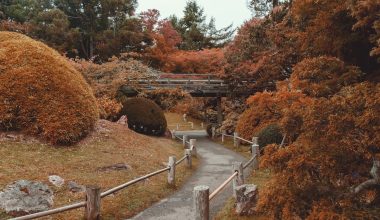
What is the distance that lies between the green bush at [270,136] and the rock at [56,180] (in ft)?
34.2

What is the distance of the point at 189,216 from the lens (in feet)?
30.0

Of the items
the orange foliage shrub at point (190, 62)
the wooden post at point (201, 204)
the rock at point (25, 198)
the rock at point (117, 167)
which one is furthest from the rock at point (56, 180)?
the orange foliage shrub at point (190, 62)

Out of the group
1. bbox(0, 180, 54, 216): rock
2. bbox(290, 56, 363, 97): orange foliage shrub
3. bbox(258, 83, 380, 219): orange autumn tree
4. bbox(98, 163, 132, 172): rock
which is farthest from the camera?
bbox(98, 163, 132, 172): rock

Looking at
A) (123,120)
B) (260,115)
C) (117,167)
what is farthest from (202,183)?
(123,120)

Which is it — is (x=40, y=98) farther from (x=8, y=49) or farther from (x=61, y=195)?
(x=61, y=195)

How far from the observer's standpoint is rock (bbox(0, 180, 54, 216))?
783 cm

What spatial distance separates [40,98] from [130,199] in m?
6.22

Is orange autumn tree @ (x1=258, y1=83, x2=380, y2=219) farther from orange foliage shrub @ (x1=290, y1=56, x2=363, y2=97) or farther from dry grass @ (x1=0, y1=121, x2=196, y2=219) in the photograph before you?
dry grass @ (x1=0, y1=121, x2=196, y2=219)

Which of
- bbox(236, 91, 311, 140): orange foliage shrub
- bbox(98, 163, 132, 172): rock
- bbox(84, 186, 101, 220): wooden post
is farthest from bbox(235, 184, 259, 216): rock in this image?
bbox(236, 91, 311, 140): orange foliage shrub

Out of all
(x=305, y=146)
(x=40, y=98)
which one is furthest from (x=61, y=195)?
(x=305, y=146)

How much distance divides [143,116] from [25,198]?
16.1 m

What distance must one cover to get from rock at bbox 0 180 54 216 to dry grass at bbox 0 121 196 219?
26cm

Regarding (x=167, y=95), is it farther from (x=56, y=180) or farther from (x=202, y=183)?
(x=56, y=180)

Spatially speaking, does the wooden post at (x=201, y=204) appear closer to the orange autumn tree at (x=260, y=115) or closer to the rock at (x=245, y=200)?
the rock at (x=245, y=200)
